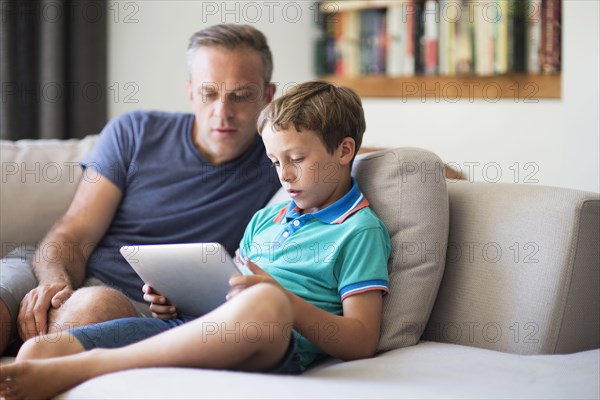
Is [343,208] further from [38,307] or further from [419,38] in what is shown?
[419,38]

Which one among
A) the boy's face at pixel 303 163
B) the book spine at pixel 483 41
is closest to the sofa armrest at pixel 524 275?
→ the boy's face at pixel 303 163

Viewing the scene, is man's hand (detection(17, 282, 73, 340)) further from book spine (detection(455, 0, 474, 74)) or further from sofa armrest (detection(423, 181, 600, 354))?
book spine (detection(455, 0, 474, 74))

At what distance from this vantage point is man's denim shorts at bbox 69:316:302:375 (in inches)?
60.1

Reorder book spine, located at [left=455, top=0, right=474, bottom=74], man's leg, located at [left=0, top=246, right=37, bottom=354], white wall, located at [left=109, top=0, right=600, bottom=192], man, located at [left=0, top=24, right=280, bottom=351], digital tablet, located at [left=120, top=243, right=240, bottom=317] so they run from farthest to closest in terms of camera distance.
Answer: book spine, located at [left=455, top=0, right=474, bottom=74]
white wall, located at [left=109, top=0, right=600, bottom=192]
man, located at [left=0, top=24, right=280, bottom=351]
man's leg, located at [left=0, top=246, right=37, bottom=354]
digital tablet, located at [left=120, top=243, right=240, bottom=317]

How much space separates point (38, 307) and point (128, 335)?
1.13ft

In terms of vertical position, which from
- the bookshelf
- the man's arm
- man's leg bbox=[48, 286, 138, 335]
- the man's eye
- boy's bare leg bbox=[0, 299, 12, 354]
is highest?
the bookshelf

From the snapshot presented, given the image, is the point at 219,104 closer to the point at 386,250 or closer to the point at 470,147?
the point at 386,250

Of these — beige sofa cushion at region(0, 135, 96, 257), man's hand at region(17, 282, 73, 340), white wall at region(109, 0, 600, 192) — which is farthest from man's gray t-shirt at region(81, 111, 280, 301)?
white wall at region(109, 0, 600, 192)

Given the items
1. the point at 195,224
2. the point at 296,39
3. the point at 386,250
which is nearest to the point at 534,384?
the point at 386,250

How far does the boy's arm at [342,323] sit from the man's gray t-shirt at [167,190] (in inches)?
24.5

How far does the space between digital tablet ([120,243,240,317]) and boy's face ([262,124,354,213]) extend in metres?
0.26

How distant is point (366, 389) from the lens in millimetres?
1384

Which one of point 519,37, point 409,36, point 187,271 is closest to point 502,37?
point 519,37

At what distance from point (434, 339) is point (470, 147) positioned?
179cm
